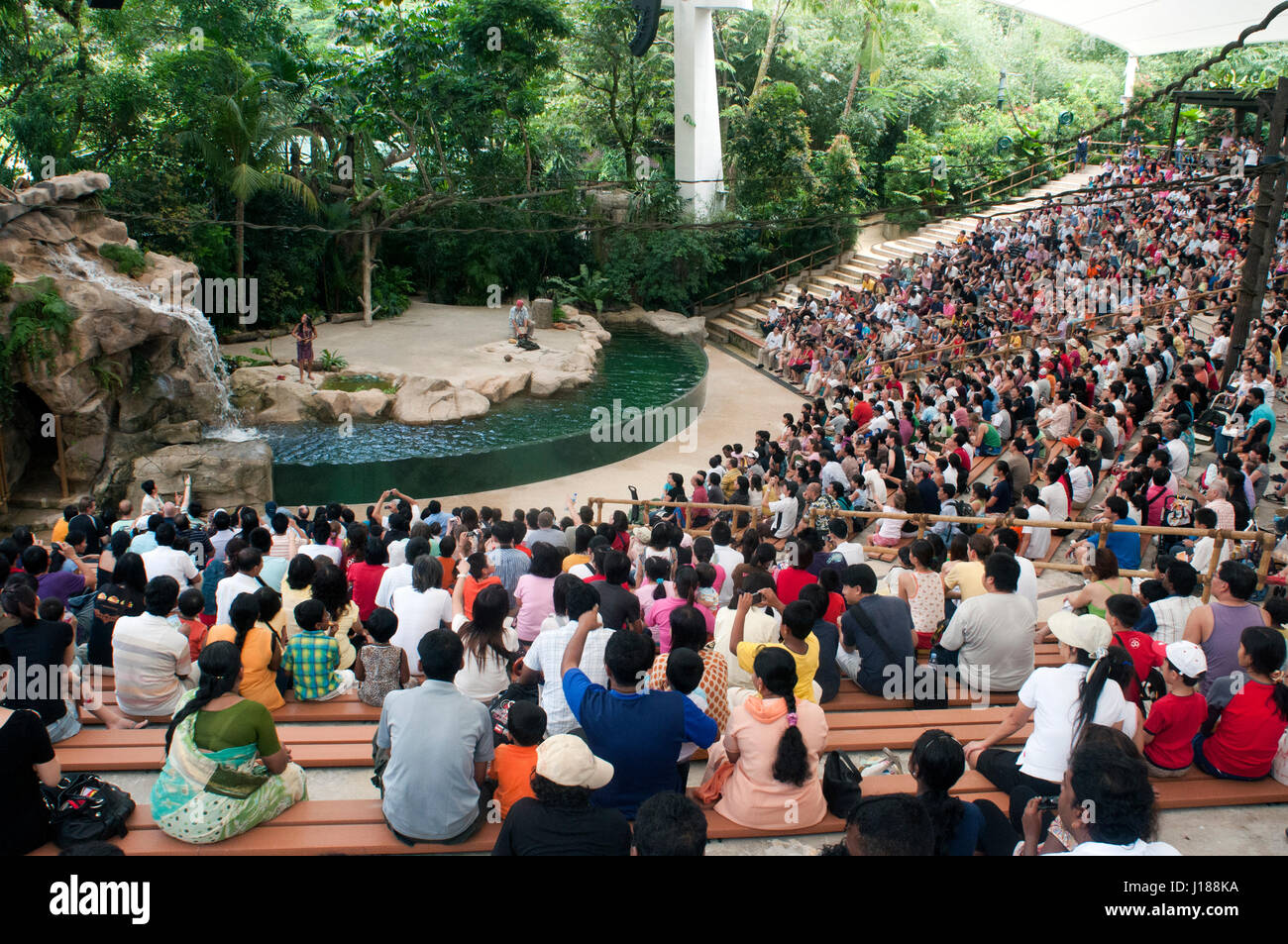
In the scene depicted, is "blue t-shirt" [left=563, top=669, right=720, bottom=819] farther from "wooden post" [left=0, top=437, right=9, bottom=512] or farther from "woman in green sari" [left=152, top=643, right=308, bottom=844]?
"wooden post" [left=0, top=437, right=9, bottom=512]

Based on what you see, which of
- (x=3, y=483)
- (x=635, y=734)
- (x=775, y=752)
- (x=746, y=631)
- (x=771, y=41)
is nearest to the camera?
(x=635, y=734)

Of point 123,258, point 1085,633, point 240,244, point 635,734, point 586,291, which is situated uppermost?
point 240,244

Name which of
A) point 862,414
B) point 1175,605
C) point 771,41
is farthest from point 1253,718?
point 771,41

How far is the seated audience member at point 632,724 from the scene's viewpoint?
3.70 metres

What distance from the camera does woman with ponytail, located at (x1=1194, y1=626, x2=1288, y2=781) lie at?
4.11 meters

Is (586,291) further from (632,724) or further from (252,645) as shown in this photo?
(632,724)

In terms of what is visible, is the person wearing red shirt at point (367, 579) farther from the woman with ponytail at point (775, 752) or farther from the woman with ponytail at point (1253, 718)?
the woman with ponytail at point (1253, 718)

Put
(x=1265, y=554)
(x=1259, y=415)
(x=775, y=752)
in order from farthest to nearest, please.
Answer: (x=1259, y=415)
(x=1265, y=554)
(x=775, y=752)

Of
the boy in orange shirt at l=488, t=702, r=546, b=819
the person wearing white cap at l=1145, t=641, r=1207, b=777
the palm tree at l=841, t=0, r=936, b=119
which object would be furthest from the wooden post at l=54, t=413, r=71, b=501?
the palm tree at l=841, t=0, r=936, b=119

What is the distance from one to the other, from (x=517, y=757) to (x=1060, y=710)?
2.23 meters

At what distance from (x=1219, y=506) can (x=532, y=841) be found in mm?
6515

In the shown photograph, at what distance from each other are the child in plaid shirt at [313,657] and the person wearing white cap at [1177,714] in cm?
396

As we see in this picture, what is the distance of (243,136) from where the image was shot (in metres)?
16.3

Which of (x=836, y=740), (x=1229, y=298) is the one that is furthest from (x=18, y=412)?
(x=1229, y=298)
